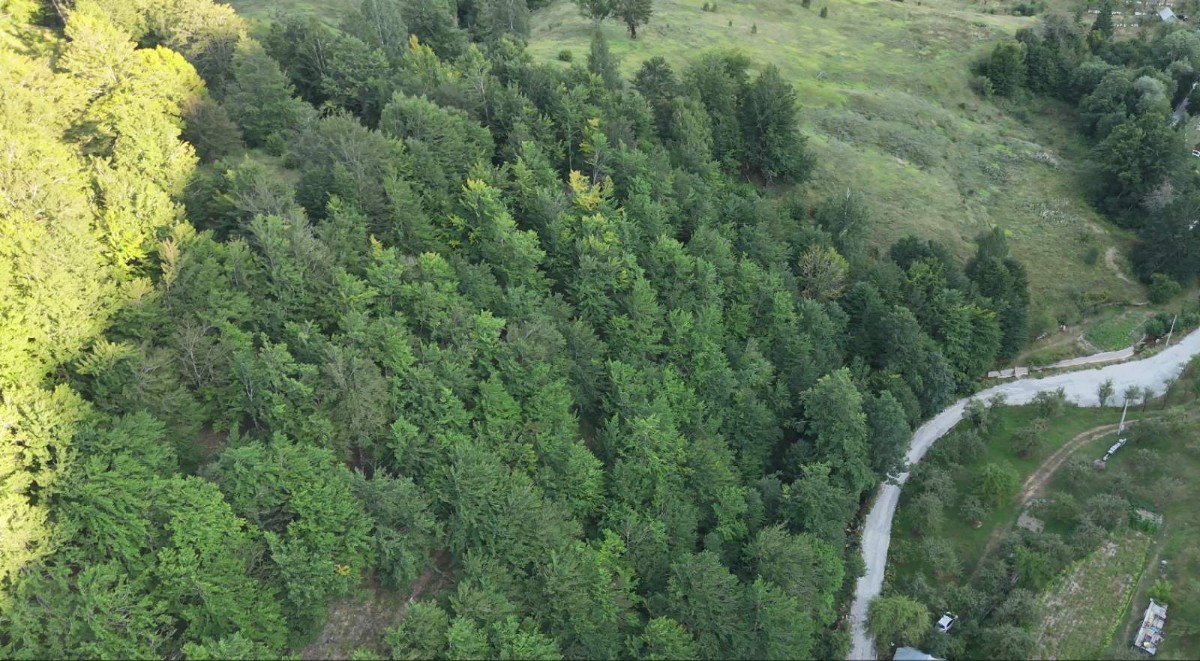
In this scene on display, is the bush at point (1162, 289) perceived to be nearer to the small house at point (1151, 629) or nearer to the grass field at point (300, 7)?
the small house at point (1151, 629)

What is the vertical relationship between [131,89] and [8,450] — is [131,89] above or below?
above

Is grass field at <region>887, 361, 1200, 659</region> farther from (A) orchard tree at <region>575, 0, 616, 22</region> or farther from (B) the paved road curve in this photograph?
(A) orchard tree at <region>575, 0, 616, 22</region>

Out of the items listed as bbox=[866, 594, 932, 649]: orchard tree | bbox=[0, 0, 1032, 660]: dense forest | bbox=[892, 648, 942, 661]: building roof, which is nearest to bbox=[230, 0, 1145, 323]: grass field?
bbox=[0, 0, 1032, 660]: dense forest

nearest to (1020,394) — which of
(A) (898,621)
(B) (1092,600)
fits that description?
(B) (1092,600)

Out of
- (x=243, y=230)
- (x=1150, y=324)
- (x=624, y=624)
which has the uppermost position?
(x=243, y=230)

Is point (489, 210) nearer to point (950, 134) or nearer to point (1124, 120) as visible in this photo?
point (950, 134)

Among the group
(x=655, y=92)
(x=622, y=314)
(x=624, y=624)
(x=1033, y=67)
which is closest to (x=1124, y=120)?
(x=1033, y=67)
